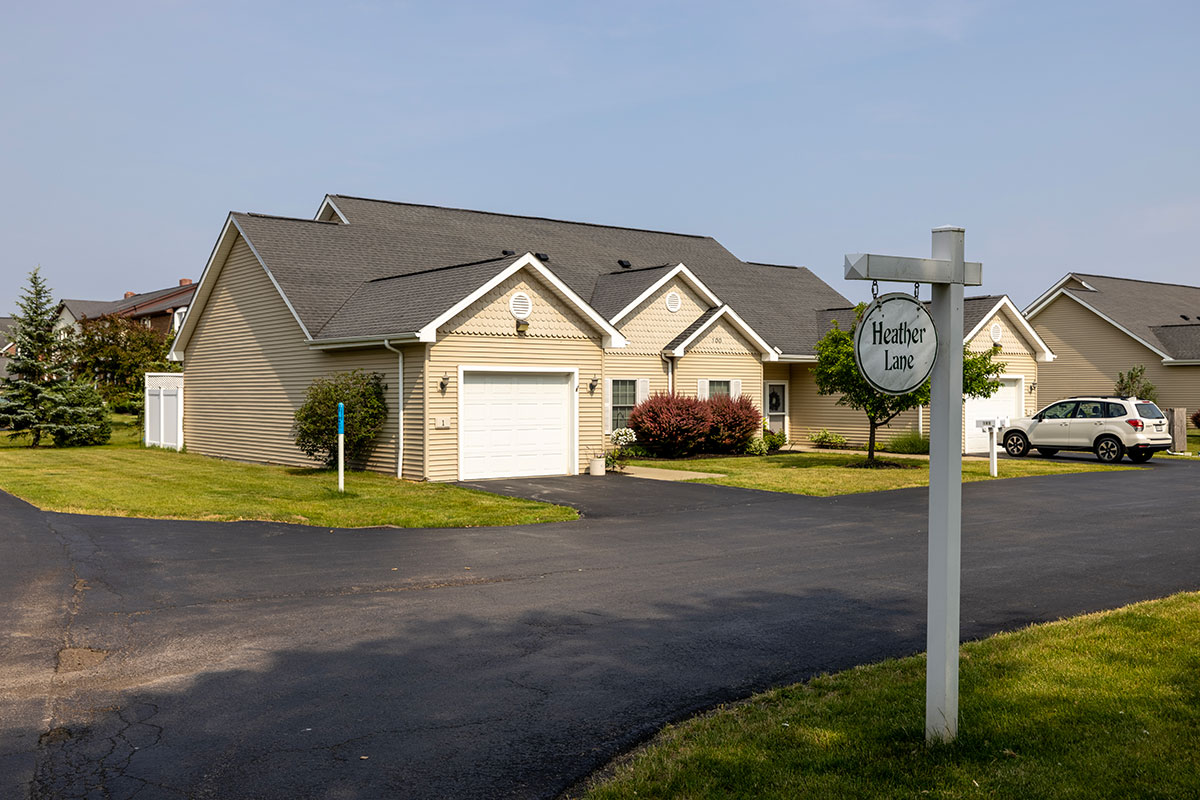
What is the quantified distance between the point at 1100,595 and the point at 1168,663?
120 inches

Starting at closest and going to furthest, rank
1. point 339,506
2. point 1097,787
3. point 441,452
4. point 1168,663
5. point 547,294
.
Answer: point 1097,787, point 1168,663, point 339,506, point 441,452, point 547,294

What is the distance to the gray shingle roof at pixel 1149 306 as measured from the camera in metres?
40.2

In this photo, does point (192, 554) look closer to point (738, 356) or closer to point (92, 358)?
point (738, 356)

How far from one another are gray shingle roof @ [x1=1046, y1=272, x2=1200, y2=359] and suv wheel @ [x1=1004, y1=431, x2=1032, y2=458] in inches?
528

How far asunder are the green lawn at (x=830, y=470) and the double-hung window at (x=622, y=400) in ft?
5.01

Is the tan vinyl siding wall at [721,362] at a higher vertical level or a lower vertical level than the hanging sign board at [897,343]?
higher

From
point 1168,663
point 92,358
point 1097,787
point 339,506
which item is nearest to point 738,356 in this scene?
point 339,506

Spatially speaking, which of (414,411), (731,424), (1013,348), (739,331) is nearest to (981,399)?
(1013,348)

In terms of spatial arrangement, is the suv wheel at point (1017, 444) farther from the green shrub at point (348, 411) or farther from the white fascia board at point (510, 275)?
the green shrub at point (348, 411)

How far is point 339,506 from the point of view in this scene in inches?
655

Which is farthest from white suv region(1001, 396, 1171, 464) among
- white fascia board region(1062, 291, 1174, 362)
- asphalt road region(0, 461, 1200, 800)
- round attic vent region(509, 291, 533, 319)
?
round attic vent region(509, 291, 533, 319)

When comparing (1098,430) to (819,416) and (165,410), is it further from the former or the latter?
(165,410)

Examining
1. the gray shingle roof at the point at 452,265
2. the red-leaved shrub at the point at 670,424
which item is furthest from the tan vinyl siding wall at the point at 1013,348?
the red-leaved shrub at the point at 670,424

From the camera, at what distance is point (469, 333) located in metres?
21.5
